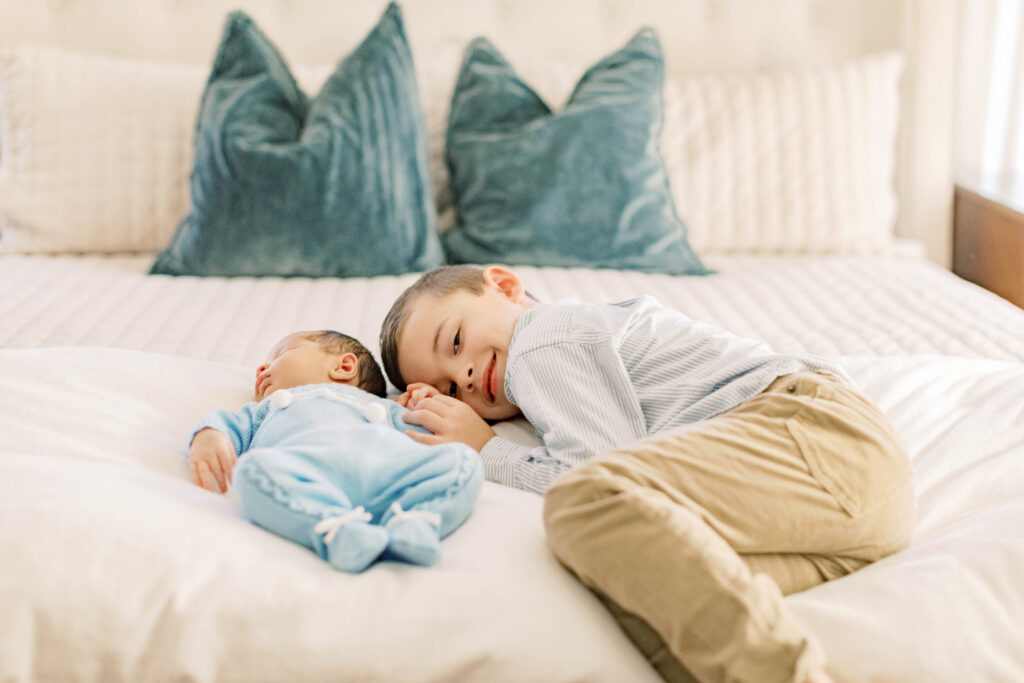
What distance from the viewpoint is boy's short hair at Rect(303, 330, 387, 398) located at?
1.22 metres

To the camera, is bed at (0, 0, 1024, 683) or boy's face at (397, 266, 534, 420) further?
boy's face at (397, 266, 534, 420)

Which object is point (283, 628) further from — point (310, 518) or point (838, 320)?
point (838, 320)

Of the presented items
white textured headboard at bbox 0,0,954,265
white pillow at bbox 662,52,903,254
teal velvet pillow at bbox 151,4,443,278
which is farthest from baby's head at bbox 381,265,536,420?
white textured headboard at bbox 0,0,954,265

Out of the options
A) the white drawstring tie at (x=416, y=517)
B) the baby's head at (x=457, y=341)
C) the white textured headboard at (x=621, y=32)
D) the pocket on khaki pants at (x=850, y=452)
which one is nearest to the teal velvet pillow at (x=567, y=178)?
the white textured headboard at (x=621, y=32)

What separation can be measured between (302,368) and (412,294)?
18 centimetres

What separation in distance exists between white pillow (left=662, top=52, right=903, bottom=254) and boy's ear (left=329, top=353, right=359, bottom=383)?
116cm

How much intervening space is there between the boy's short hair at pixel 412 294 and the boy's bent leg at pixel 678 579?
48 cm

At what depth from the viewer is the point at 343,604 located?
73 centimetres

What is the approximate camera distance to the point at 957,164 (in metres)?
2.52

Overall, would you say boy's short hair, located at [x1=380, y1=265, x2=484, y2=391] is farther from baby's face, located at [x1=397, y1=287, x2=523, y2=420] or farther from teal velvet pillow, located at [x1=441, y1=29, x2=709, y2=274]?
teal velvet pillow, located at [x1=441, y1=29, x2=709, y2=274]

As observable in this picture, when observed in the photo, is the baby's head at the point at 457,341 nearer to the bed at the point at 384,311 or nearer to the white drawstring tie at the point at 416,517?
the bed at the point at 384,311

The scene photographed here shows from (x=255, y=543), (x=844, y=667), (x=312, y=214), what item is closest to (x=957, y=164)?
(x=312, y=214)

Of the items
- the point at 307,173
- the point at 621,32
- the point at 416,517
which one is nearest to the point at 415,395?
the point at 416,517

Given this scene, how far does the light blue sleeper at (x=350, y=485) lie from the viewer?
786mm
